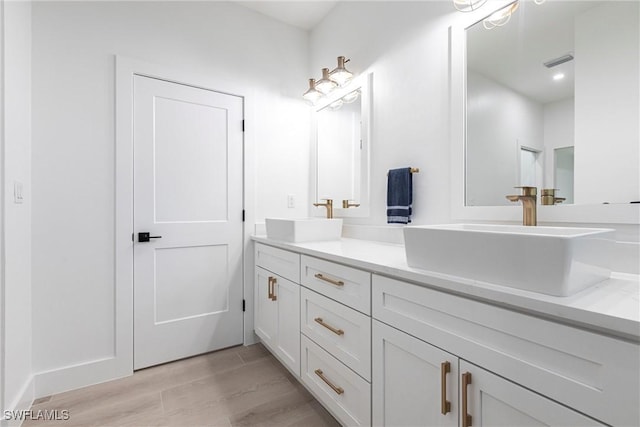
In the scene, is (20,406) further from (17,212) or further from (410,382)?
(410,382)

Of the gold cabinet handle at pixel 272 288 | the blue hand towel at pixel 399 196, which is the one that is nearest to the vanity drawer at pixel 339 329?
the gold cabinet handle at pixel 272 288

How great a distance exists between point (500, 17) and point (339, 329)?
159 centimetres

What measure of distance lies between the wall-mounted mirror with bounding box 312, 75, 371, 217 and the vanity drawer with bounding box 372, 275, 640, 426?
4.07 ft

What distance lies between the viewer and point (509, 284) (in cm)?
77

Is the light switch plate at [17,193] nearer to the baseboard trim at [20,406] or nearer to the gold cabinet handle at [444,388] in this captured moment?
the baseboard trim at [20,406]

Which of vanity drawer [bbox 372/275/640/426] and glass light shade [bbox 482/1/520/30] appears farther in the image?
glass light shade [bbox 482/1/520/30]

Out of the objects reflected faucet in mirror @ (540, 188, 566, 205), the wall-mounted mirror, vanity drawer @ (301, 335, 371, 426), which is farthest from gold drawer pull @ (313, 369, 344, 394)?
reflected faucet in mirror @ (540, 188, 566, 205)

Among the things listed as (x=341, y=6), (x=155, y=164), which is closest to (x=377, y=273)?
(x=155, y=164)

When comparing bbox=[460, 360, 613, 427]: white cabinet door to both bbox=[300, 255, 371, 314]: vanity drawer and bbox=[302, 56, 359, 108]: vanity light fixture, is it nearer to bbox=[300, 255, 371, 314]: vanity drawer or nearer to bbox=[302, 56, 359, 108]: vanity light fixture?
bbox=[300, 255, 371, 314]: vanity drawer

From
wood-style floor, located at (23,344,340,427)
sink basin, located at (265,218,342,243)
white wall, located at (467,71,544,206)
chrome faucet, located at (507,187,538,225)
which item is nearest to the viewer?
chrome faucet, located at (507,187,538,225)

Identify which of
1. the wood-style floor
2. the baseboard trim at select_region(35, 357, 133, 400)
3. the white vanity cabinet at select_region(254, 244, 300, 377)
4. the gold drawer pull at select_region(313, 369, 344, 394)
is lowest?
the wood-style floor

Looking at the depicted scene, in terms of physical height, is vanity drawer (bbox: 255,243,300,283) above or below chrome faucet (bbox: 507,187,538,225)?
below

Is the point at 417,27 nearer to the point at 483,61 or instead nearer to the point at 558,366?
the point at 483,61

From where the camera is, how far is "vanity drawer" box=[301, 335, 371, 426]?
1.22 meters
